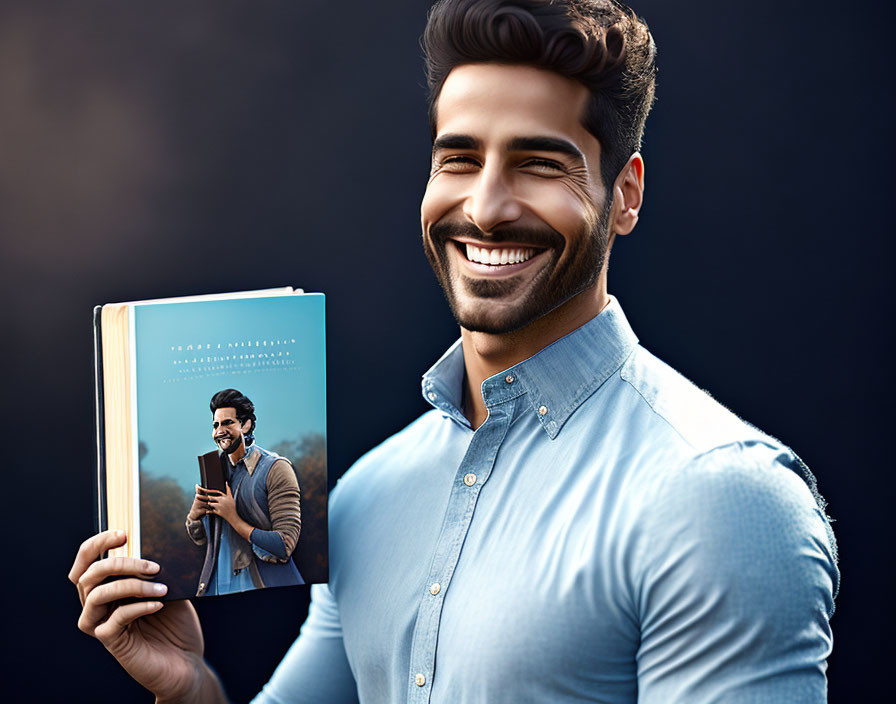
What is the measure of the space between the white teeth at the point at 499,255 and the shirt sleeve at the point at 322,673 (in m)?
0.53

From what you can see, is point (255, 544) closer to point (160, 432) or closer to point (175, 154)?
point (160, 432)

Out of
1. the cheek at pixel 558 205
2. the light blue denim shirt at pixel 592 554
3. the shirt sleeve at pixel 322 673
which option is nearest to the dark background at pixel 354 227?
the shirt sleeve at pixel 322 673

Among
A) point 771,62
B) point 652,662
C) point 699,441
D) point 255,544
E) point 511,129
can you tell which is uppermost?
point 771,62

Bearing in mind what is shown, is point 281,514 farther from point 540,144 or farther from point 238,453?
point 540,144

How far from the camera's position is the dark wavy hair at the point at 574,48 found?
123 centimetres

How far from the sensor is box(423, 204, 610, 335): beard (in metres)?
1.25

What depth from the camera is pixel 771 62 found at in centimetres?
249

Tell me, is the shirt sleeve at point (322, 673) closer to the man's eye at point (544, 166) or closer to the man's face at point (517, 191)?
the man's face at point (517, 191)

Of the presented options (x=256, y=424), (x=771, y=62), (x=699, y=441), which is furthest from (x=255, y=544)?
(x=771, y=62)

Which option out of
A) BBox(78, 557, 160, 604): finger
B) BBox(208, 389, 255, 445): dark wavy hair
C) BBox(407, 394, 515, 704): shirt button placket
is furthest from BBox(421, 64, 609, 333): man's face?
BBox(78, 557, 160, 604): finger

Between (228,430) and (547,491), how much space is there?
409 mm

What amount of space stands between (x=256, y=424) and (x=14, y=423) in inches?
53.8

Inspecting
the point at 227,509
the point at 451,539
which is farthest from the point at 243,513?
the point at 451,539

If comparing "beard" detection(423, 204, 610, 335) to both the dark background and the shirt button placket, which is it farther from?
the dark background
